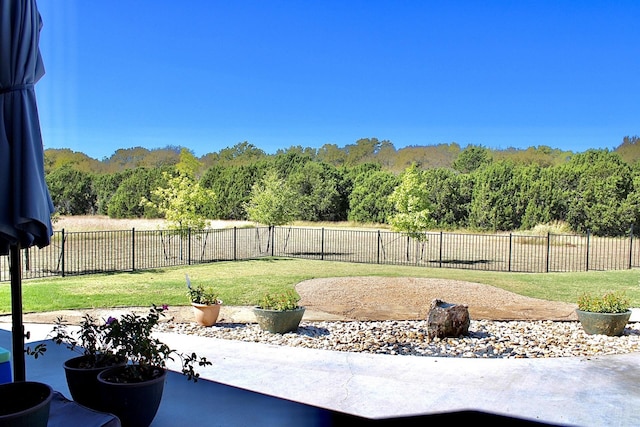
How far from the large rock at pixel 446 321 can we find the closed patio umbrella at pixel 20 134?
4.58m

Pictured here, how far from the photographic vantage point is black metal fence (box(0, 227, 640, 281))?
544 inches

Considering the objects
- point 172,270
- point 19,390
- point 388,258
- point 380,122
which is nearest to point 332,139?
point 380,122


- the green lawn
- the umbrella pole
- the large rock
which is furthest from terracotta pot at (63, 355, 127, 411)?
the green lawn

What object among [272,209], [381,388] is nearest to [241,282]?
[381,388]

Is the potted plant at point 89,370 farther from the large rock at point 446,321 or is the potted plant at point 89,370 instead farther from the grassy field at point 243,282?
the grassy field at point 243,282

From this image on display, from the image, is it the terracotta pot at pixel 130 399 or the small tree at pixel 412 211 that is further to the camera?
the small tree at pixel 412 211

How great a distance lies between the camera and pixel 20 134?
2184mm

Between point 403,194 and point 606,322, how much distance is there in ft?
36.2

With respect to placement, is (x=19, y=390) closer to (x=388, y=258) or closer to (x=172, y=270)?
(x=172, y=270)

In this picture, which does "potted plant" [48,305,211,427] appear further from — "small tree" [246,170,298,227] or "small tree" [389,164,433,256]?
"small tree" [246,170,298,227]

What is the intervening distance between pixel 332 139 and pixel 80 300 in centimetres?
3706

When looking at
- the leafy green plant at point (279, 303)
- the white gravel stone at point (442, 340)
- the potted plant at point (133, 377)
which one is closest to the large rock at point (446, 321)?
the white gravel stone at point (442, 340)

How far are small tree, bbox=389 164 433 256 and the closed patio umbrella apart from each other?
14745mm

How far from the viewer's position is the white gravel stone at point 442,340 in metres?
5.46
